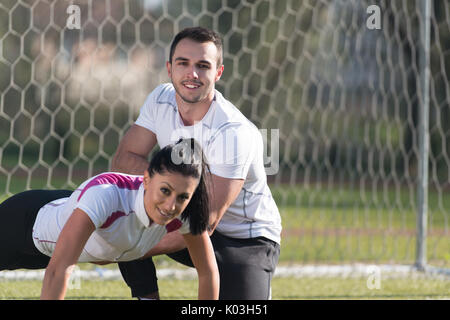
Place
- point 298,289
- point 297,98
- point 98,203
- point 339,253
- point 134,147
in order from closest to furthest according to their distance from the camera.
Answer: point 98,203
point 134,147
point 298,289
point 339,253
point 297,98

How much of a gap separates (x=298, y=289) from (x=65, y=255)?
1818 millimetres

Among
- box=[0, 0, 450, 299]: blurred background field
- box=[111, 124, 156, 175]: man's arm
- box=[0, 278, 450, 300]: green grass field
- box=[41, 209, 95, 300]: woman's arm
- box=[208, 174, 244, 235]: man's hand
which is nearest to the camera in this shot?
box=[41, 209, 95, 300]: woman's arm

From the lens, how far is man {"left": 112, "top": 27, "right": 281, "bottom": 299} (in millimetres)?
2500

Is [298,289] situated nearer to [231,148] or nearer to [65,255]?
[231,148]

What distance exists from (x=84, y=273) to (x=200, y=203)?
5.75ft

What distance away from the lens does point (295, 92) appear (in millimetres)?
8914

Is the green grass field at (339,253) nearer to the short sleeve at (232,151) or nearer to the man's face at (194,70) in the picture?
the short sleeve at (232,151)

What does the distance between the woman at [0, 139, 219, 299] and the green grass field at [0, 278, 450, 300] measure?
0.80 meters

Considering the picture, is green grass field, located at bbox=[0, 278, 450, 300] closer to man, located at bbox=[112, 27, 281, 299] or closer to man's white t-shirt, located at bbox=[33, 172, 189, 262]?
man, located at bbox=[112, 27, 281, 299]

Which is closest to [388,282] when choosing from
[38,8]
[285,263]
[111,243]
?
[285,263]

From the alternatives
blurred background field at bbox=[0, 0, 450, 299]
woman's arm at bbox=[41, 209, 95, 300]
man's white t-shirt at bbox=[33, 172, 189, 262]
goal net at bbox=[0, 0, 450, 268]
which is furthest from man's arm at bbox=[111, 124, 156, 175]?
goal net at bbox=[0, 0, 450, 268]

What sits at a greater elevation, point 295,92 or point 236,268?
point 295,92

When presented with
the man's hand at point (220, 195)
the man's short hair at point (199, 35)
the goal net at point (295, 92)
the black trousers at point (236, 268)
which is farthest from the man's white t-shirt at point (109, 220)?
the goal net at point (295, 92)

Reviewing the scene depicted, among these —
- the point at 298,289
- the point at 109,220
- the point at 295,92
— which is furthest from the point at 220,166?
the point at 295,92
